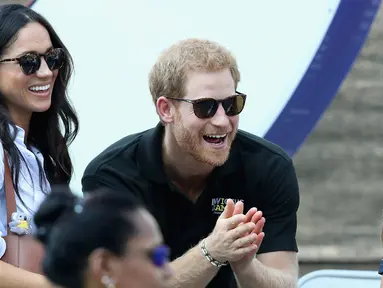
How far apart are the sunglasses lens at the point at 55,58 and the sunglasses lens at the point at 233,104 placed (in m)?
0.53

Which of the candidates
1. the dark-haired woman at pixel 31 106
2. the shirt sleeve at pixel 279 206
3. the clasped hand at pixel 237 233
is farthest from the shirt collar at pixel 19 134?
the shirt sleeve at pixel 279 206

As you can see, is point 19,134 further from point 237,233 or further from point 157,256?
point 157,256

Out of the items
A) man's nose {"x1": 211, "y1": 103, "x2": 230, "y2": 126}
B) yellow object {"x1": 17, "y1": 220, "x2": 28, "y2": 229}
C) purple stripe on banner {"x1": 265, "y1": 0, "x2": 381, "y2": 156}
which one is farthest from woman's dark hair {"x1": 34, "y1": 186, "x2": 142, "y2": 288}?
purple stripe on banner {"x1": 265, "y1": 0, "x2": 381, "y2": 156}

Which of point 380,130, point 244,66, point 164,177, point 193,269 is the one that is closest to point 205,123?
point 164,177

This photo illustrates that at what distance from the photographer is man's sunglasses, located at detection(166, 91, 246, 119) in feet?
8.63

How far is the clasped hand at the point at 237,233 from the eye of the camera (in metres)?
2.41

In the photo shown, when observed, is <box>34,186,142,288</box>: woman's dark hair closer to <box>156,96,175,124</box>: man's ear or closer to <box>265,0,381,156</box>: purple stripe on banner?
<box>156,96,175,124</box>: man's ear

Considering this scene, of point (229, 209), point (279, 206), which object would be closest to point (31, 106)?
point (229, 209)

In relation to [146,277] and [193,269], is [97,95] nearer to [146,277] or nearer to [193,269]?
[193,269]

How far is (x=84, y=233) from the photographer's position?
1.48 m

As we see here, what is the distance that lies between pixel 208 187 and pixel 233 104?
29cm

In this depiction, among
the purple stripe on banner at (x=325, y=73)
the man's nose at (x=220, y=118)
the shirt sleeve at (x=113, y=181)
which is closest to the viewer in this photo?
the man's nose at (x=220, y=118)

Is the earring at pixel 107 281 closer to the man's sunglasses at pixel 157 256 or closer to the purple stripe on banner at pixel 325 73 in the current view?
the man's sunglasses at pixel 157 256

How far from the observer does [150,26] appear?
368cm
